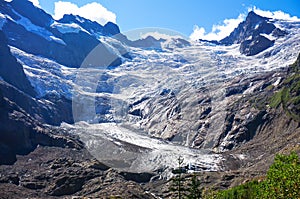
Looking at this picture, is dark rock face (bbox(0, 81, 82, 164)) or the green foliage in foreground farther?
dark rock face (bbox(0, 81, 82, 164))

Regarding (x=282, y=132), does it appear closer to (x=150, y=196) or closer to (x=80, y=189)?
(x=150, y=196)

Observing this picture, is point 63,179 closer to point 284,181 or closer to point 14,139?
point 14,139

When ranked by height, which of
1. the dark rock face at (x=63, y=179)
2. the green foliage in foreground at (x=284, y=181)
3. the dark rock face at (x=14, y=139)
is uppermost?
the dark rock face at (x=14, y=139)

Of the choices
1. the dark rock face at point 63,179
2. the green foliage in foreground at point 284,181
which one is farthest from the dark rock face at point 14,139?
the green foliage in foreground at point 284,181

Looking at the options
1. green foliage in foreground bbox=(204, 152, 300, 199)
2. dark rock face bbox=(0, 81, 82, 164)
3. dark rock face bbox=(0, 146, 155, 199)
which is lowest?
green foliage in foreground bbox=(204, 152, 300, 199)

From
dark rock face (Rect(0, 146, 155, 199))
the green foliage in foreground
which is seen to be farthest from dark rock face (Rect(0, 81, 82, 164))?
the green foliage in foreground

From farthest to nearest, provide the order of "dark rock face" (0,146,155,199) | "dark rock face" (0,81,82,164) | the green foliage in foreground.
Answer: "dark rock face" (0,81,82,164)
"dark rock face" (0,146,155,199)
the green foliage in foreground

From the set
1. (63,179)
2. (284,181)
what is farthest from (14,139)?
(284,181)

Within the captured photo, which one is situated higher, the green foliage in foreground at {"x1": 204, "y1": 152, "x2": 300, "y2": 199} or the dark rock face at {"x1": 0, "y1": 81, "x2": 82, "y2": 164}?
the dark rock face at {"x1": 0, "y1": 81, "x2": 82, "y2": 164}

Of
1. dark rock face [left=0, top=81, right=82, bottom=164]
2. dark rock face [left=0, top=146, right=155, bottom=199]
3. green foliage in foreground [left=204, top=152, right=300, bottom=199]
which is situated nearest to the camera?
green foliage in foreground [left=204, top=152, right=300, bottom=199]

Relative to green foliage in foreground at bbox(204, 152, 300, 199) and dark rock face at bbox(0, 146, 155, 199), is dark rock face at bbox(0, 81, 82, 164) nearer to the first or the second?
dark rock face at bbox(0, 146, 155, 199)

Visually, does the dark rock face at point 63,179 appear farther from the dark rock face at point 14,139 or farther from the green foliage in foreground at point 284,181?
the green foliage in foreground at point 284,181

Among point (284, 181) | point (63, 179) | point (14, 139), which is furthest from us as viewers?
point (14, 139)

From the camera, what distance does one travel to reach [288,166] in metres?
36.1
